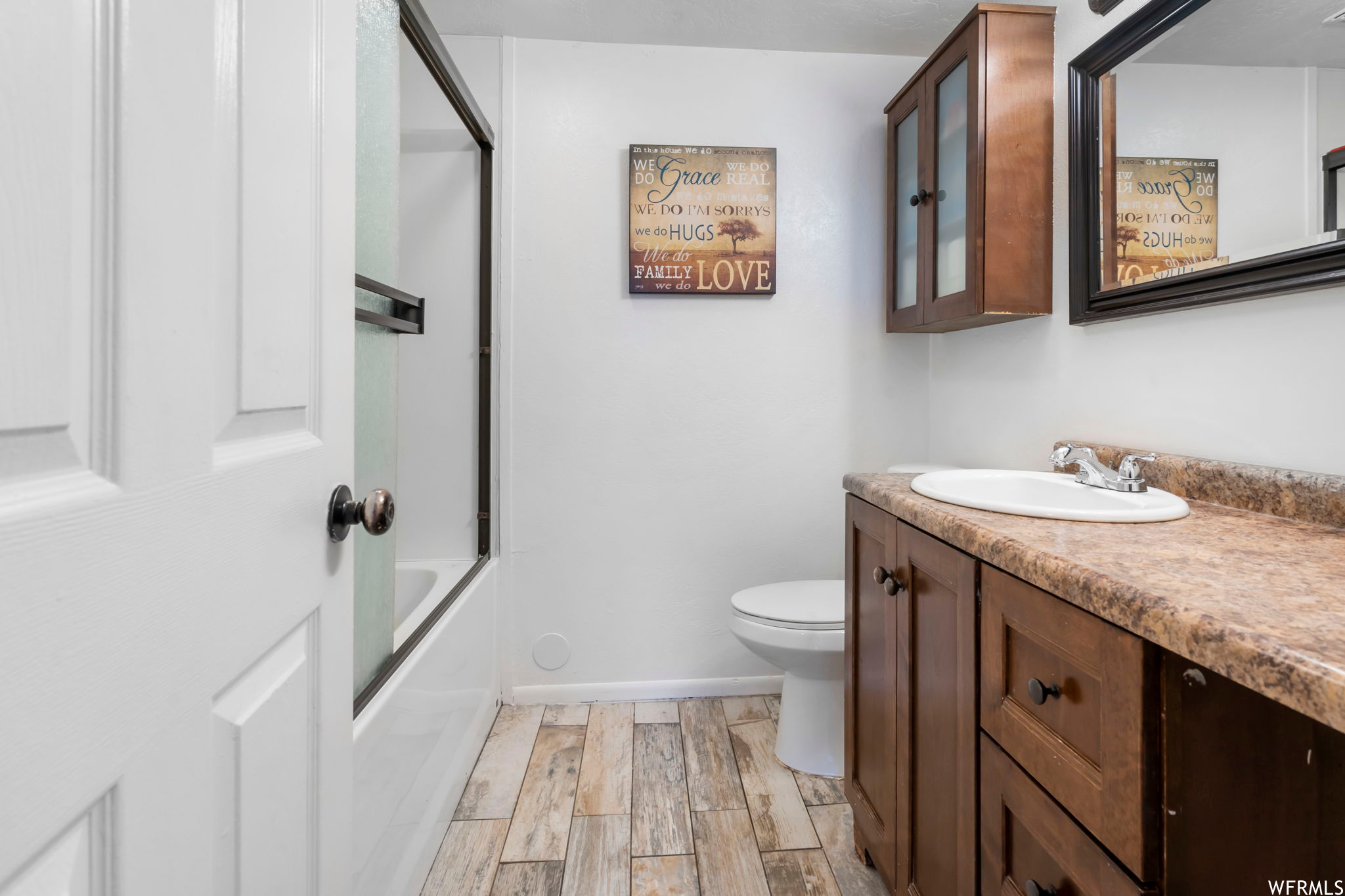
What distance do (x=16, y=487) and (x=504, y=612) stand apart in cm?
192

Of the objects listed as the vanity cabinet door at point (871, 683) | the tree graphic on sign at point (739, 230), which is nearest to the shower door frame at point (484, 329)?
the tree graphic on sign at point (739, 230)

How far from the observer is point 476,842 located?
58.5 inches

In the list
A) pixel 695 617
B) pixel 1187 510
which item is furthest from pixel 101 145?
pixel 695 617

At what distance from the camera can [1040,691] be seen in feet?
2.48

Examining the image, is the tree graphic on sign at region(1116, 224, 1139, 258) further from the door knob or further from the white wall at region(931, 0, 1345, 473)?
the door knob

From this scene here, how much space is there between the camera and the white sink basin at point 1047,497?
94 centimetres

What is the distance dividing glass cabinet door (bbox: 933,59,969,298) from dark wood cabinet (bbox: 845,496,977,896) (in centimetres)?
79

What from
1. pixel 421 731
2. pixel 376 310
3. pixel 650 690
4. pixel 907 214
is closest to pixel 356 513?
pixel 376 310

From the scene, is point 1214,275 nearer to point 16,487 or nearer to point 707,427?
point 707,427

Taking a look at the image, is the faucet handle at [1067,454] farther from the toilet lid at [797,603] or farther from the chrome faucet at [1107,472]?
the toilet lid at [797,603]

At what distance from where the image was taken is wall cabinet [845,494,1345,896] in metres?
0.59

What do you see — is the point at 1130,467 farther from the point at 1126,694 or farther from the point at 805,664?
the point at 805,664

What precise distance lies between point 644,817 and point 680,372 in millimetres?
1332

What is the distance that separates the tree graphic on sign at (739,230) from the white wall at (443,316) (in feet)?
2.75
